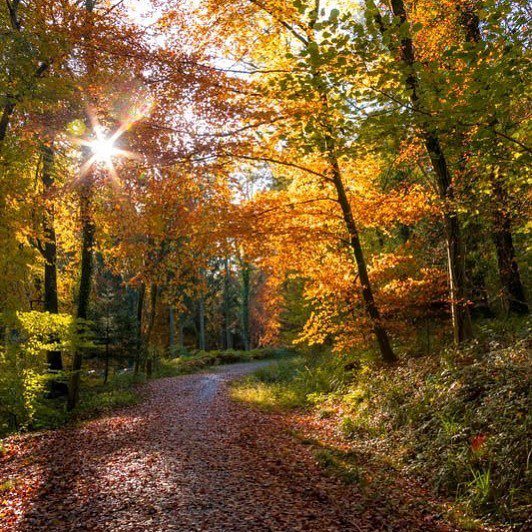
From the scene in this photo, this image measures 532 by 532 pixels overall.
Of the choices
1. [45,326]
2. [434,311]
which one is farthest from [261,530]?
[45,326]

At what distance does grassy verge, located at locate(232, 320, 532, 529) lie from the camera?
4.92 meters

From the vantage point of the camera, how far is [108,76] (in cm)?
855

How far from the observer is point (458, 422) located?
627 centimetres

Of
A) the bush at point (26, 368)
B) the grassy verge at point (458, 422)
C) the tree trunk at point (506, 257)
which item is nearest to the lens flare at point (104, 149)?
the bush at point (26, 368)

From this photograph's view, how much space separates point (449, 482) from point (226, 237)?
586cm

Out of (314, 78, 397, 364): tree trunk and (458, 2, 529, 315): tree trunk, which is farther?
(458, 2, 529, 315): tree trunk

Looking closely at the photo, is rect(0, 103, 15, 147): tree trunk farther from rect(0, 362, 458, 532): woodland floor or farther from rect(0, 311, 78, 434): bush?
rect(0, 362, 458, 532): woodland floor

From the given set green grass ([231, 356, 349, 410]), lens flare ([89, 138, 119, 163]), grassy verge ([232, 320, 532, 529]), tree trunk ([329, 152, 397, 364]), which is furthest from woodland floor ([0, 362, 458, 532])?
lens flare ([89, 138, 119, 163])

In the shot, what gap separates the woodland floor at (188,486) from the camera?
5086 millimetres

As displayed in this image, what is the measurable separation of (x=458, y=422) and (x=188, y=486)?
12.2 ft

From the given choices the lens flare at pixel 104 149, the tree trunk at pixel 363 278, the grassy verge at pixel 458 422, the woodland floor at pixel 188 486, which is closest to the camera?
the grassy verge at pixel 458 422

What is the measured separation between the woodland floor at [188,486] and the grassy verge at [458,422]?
54cm

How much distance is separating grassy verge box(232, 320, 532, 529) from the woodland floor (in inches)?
21.4

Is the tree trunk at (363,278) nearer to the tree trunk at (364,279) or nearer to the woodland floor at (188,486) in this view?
the tree trunk at (364,279)
